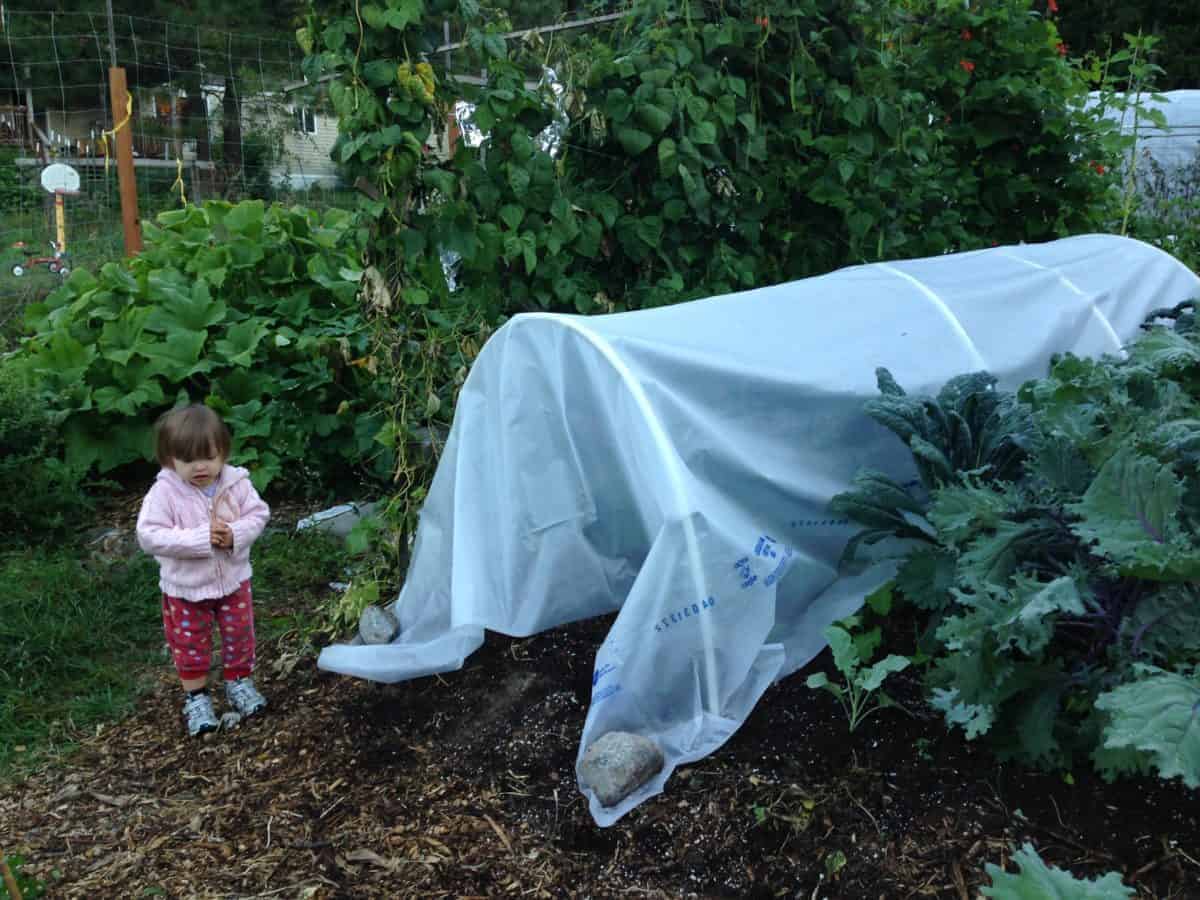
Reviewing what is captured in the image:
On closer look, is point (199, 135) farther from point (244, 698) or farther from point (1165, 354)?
point (1165, 354)

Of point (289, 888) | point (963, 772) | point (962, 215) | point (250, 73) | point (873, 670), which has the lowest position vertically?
point (289, 888)

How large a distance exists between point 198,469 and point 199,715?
0.70 metres

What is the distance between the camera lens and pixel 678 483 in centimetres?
255

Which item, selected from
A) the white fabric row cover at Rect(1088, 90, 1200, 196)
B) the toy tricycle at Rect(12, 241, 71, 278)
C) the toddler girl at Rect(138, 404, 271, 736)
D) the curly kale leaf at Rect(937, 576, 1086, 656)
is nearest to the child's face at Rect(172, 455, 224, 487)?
the toddler girl at Rect(138, 404, 271, 736)

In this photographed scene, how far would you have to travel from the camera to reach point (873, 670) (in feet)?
7.95

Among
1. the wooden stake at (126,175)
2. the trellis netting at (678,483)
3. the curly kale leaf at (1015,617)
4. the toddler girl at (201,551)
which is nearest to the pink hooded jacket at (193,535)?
the toddler girl at (201,551)

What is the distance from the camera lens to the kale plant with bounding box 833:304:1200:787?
2.08 meters

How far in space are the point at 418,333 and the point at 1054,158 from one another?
321 centimetres

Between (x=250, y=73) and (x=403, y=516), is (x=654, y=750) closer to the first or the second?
(x=403, y=516)

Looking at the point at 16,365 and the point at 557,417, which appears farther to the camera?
the point at 16,365

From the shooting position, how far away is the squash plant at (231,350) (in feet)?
15.1

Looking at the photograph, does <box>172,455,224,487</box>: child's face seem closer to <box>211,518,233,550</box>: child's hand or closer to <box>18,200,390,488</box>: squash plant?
<box>211,518,233,550</box>: child's hand

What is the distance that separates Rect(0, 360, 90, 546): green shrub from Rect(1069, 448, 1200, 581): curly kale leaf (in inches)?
147

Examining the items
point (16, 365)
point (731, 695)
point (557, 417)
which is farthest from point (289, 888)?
point (16, 365)
